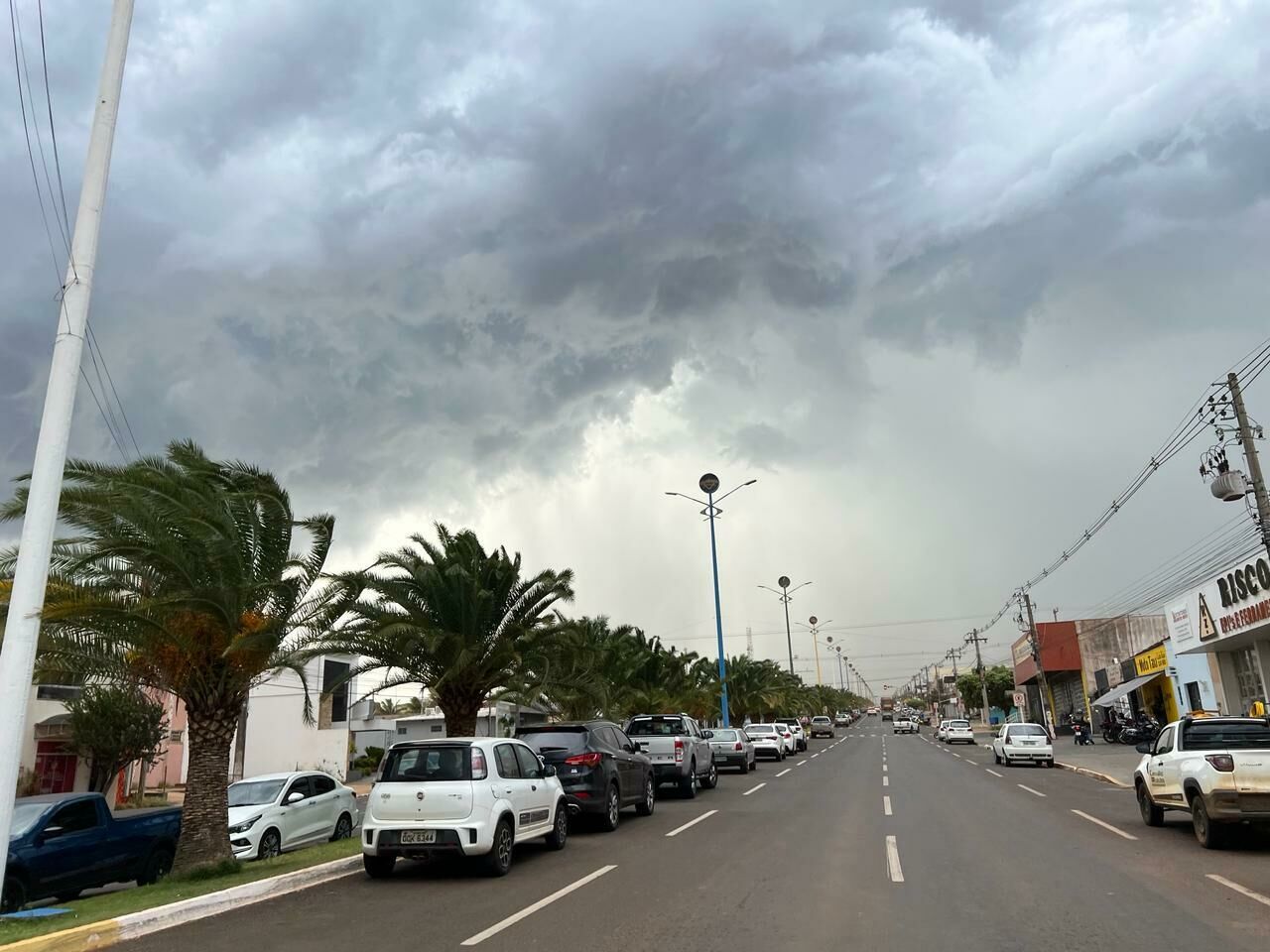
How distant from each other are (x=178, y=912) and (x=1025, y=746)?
98.3ft

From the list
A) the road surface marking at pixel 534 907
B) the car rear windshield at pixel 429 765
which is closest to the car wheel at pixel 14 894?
the car rear windshield at pixel 429 765

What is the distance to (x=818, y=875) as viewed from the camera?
10297mm

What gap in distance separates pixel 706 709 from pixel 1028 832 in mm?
39852

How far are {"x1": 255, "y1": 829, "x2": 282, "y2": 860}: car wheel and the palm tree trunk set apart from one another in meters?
1.92

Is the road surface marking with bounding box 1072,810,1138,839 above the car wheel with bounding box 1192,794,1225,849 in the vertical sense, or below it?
below

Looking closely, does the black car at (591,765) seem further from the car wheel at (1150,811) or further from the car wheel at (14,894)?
the car wheel at (1150,811)

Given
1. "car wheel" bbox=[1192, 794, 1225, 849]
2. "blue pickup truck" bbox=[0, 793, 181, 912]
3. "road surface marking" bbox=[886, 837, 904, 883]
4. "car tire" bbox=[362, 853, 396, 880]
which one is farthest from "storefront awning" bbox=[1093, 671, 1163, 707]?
"blue pickup truck" bbox=[0, 793, 181, 912]

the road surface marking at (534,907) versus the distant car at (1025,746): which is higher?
the distant car at (1025,746)

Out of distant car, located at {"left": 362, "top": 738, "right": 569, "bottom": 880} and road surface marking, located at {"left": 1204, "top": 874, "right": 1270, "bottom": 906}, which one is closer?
road surface marking, located at {"left": 1204, "top": 874, "right": 1270, "bottom": 906}

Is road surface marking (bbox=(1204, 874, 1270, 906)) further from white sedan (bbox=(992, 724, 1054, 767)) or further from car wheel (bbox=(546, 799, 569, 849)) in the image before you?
white sedan (bbox=(992, 724, 1054, 767))

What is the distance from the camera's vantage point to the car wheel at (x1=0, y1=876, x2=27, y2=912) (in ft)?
36.3

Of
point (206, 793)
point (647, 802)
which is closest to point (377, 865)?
point (206, 793)

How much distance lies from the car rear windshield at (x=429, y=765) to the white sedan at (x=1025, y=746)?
87.9 ft

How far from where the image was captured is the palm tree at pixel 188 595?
12.4 metres
